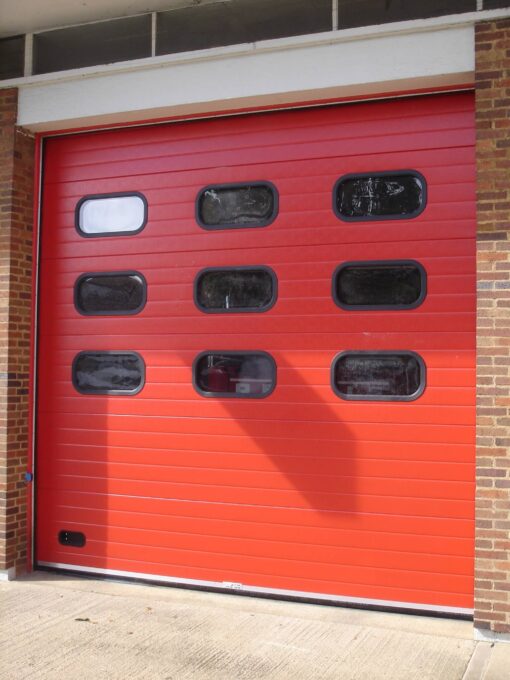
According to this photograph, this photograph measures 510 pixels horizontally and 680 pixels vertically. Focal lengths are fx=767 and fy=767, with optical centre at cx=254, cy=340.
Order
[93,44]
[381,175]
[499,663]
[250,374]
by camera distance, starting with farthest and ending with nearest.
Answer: [93,44], [250,374], [381,175], [499,663]

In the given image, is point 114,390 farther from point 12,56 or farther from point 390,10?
point 390,10

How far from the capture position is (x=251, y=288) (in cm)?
547

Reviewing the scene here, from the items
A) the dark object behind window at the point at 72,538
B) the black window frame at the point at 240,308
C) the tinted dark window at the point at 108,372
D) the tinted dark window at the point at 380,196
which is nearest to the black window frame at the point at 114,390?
the tinted dark window at the point at 108,372

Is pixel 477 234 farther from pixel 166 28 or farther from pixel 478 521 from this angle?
pixel 166 28

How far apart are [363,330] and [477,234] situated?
3.17ft

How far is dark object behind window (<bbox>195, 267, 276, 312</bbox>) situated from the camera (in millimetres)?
5430

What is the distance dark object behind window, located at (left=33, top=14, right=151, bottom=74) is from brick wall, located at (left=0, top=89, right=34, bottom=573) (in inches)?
16.5

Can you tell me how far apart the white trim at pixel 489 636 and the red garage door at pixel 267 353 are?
307 mm

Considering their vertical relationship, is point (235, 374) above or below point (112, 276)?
below

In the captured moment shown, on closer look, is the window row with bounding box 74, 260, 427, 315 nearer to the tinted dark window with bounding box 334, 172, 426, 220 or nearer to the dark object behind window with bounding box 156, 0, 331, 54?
the tinted dark window with bounding box 334, 172, 426, 220

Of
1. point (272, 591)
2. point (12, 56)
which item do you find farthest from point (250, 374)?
point (12, 56)

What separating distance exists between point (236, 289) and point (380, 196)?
1.20 metres

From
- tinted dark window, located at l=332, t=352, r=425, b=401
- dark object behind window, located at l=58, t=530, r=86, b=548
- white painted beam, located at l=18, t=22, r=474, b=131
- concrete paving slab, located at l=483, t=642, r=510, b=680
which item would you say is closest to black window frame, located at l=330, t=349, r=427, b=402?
tinted dark window, located at l=332, t=352, r=425, b=401

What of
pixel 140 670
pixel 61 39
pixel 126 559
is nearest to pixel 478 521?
pixel 140 670
